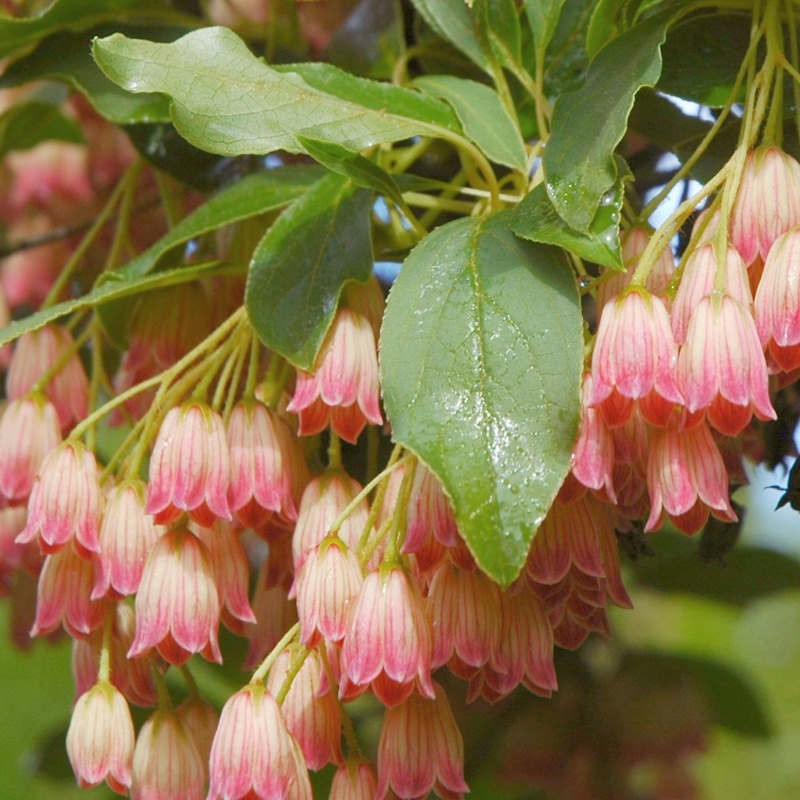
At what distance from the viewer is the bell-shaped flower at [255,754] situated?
32.1 inches

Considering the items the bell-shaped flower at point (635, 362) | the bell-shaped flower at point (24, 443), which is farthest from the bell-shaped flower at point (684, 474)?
the bell-shaped flower at point (24, 443)

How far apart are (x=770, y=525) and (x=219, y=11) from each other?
4.40ft

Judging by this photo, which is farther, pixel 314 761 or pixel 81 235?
pixel 81 235

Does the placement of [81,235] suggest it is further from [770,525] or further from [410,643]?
[770,525]

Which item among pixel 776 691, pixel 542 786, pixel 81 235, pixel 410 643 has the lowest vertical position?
pixel 776 691

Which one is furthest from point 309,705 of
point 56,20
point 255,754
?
point 56,20

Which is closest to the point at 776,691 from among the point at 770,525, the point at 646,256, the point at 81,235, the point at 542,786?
the point at 770,525

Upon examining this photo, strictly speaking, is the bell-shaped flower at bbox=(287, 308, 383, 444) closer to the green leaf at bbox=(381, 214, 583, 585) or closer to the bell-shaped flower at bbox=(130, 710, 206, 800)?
the green leaf at bbox=(381, 214, 583, 585)

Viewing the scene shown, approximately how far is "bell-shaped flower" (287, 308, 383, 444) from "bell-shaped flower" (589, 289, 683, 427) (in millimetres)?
164

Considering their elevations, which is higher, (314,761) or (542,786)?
(314,761)

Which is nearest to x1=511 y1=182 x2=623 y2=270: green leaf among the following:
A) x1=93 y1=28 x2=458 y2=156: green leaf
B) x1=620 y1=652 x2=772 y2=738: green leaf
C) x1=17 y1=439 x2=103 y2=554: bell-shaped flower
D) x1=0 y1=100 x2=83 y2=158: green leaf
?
x1=93 y1=28 x2=458 y2=156: green leaf

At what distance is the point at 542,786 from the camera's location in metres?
1.58

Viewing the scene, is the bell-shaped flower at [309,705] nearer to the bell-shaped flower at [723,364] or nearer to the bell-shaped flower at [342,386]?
the bell-shaped flower at [342,386]

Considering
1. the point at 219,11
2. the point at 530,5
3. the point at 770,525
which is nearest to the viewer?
the point at 530,5
